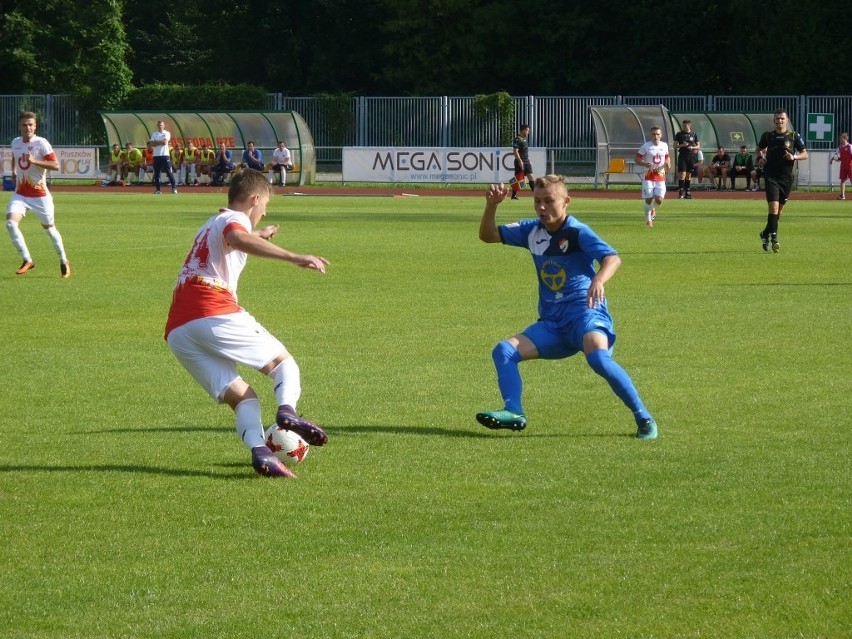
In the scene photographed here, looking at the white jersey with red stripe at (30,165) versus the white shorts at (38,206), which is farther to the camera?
the white shorts at (38,206)

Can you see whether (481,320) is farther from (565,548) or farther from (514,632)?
(514,632)

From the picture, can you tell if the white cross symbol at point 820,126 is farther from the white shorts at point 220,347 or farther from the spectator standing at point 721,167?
the white shorts at point 220,347

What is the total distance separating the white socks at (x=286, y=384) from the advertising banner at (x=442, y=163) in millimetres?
40763

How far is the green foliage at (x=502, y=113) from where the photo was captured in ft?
176

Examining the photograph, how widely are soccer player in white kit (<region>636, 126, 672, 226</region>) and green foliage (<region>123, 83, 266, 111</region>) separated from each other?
34111mm

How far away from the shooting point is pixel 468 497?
6520 mm

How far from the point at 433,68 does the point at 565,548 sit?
63.5m

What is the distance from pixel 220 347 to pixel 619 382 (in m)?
2.29

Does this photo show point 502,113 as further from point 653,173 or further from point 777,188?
point 777,188

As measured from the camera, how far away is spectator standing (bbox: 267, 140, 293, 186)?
155ft

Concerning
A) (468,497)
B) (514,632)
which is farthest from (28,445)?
(514,632)

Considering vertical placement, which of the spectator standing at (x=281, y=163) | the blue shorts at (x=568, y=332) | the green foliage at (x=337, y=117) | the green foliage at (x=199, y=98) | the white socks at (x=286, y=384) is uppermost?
the green foliage at (x=199, y=98)

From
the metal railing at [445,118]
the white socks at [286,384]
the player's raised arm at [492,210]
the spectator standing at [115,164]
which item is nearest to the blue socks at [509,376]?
the player's raised arm at [492,210]

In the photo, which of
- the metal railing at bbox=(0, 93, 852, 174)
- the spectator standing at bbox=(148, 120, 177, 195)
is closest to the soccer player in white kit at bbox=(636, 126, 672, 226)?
the spectator standing at bbox=(148, 120, 177, 195)
